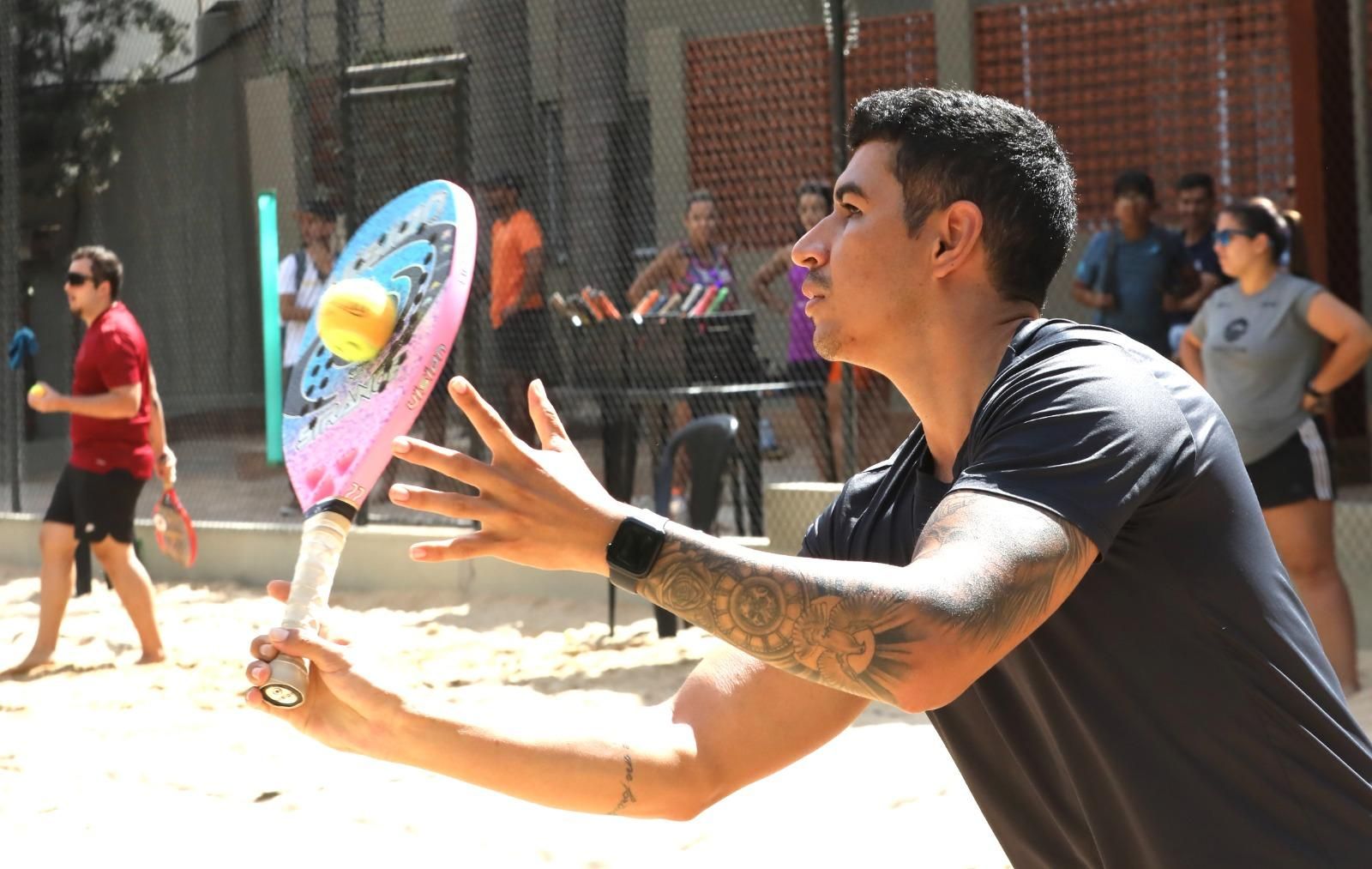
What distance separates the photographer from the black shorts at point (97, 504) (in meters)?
6.66

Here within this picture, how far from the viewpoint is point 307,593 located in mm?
2078

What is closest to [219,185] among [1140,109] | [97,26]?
[97,26]

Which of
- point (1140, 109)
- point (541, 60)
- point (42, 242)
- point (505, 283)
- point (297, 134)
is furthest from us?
point (42, 242)

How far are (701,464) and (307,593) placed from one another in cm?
491

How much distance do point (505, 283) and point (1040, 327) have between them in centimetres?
673

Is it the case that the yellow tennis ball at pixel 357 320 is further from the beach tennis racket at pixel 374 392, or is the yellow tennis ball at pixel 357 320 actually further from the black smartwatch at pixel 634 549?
the black smartwatch at pixel 634 549

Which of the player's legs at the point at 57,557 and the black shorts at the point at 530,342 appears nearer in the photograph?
the player's legs at the point at 57,557

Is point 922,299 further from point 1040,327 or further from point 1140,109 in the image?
point 1140,109

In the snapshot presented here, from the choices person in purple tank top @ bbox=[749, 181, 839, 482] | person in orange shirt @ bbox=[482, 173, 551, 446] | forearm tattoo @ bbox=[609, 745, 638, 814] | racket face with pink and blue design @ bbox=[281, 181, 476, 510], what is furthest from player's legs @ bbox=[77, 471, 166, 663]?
forearm tattoo @ bbox=[609, 745, 638, 814]

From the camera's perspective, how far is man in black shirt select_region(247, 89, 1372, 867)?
5.05 feet

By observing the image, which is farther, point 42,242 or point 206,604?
point 42,242

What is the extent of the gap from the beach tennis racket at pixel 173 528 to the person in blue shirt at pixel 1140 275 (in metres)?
4.55

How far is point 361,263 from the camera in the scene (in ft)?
8.53

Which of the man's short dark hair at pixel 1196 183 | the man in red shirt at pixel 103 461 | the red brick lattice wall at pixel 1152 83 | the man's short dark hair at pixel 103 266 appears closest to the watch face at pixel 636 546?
the man in red shirt at pixel 103 461
